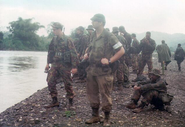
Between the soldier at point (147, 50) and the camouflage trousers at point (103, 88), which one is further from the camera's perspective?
the soldier at point (147, 50)

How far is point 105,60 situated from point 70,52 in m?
1.64

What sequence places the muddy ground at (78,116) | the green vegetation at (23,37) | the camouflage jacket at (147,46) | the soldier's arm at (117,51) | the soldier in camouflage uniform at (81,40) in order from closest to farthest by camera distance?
the soldier's arm at (117,51) → the muddy ground at (78,116) → the soldier in camouflage uniform at (81,40) → the camouflage jacket at (147,46) → the green vegetation at (23,37)

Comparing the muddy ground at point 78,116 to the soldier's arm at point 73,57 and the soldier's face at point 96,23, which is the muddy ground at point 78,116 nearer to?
the soldier's arm at point 73,57

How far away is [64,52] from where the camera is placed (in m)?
5.70

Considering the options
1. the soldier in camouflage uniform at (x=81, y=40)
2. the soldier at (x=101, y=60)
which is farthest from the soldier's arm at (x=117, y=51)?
the soldier in camouflage uniform at (x=81, y=40)

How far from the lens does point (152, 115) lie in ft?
17.9

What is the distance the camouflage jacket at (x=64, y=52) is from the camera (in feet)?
18.5

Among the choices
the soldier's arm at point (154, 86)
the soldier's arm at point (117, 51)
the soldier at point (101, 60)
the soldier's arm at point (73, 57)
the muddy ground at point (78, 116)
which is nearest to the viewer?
the soldier's arm at point (117, 51)

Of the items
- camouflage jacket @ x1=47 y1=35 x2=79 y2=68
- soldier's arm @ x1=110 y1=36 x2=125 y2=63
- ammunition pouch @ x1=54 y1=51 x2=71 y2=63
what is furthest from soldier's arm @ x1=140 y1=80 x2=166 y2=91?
ammunition pouch @ x1=54 y1=51 x2=71 y2=63

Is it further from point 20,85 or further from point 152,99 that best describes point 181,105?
point 20,85

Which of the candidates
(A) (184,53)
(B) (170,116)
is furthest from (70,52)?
(A) (184,53)

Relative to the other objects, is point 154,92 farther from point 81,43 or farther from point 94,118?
point 81,43

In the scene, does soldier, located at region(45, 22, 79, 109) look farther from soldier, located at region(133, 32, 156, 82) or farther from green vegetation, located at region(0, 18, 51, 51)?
green vegetation, located at region(0, 18, 51, 51)

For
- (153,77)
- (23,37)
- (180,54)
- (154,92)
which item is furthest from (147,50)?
(23,37)
